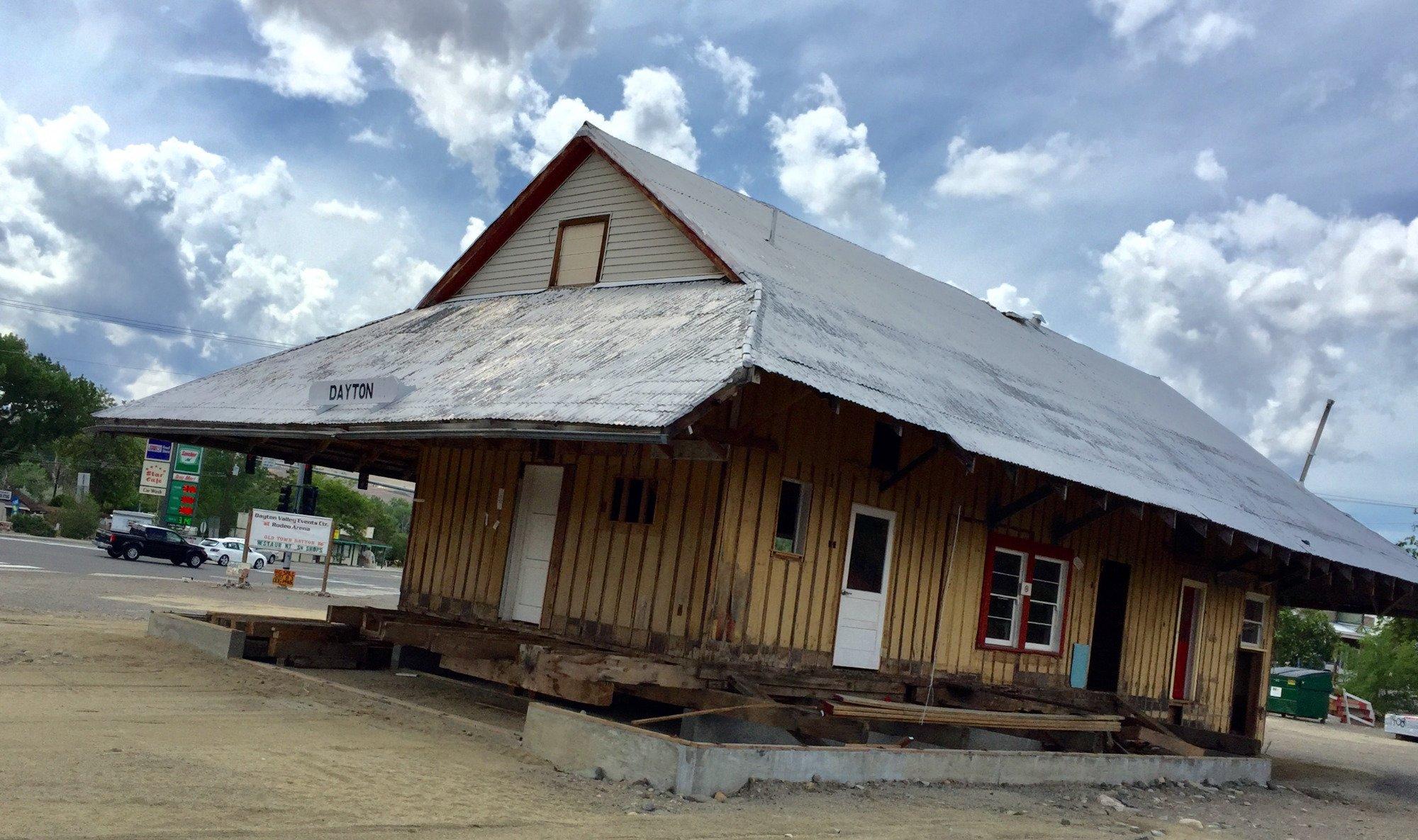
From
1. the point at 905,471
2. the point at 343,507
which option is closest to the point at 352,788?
the point at 905,471

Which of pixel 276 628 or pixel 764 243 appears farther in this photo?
pixel 764 243

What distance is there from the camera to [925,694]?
14.8m

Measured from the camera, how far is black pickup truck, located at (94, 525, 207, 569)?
43.3m

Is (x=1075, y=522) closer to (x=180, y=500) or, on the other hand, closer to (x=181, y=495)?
(x=181, y=495)

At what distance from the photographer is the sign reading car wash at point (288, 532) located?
3341cm

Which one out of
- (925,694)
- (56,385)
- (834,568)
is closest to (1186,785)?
(925,694)

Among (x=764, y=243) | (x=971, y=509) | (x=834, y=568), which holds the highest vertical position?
(x=764, y=243)

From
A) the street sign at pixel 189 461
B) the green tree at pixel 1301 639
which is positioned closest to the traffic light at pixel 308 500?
the street sign at pixel 189 461

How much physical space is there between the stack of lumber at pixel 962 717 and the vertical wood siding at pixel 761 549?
46.3 inches

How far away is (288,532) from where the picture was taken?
33875 millimetres

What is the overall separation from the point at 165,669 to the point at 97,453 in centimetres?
7126

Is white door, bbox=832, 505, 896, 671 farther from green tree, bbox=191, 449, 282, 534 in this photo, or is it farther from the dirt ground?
green tree, bbox=191, 449, 282, 534

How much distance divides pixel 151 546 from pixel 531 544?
3500cm

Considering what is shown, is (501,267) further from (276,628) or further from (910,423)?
(910,423)
